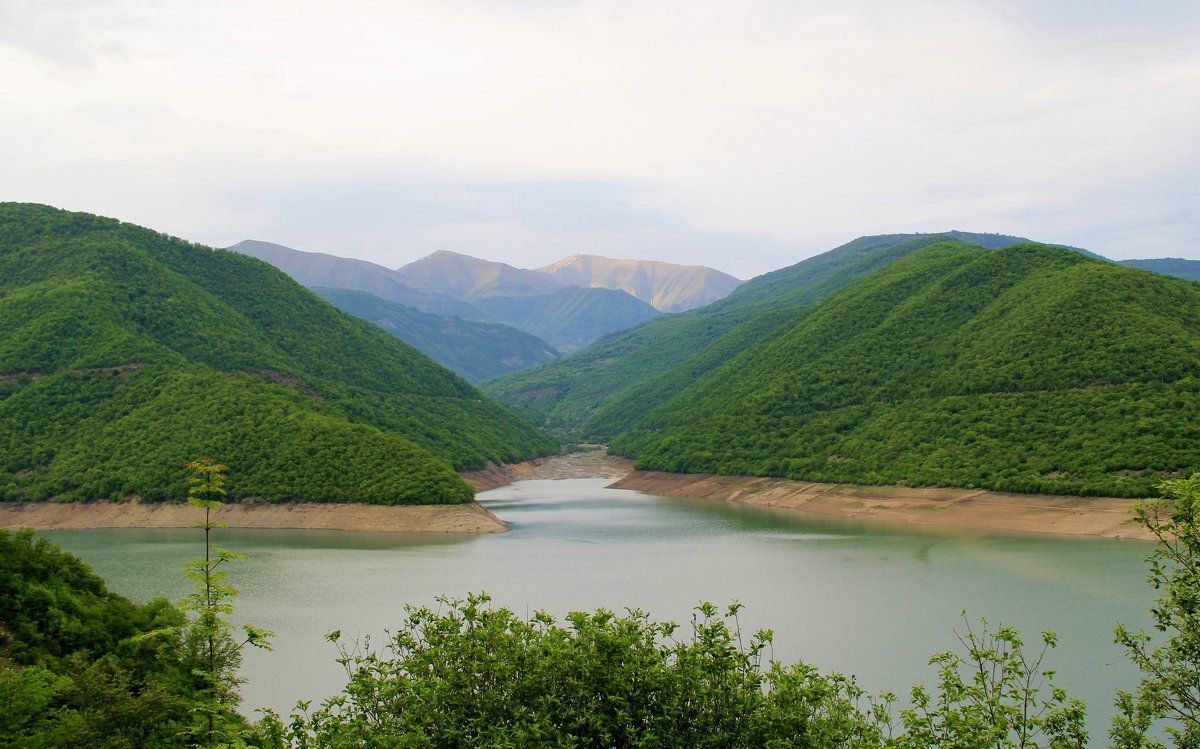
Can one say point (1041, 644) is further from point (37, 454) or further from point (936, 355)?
point (37, 454)

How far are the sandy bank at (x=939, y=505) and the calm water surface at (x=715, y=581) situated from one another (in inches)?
116

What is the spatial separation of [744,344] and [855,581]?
344 ft

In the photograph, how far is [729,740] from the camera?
1420cm

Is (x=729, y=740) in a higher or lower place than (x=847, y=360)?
lower

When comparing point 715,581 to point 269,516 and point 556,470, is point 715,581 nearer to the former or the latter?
point 269,516

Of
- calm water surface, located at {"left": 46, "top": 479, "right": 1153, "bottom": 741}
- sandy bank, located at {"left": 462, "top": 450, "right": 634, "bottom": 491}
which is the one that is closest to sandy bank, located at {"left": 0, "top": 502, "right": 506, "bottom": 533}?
calm water surface, located at {"left": 46, "top": 479, "right": 1153, "bottom": 741}

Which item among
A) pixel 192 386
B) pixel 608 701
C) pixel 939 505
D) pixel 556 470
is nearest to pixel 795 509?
pixel 939 505

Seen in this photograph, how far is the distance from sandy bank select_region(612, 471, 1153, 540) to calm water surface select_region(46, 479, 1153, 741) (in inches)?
116

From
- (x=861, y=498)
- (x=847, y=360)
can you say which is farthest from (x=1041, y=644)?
(x=847, y=360)

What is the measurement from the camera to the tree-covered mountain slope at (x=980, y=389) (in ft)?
217

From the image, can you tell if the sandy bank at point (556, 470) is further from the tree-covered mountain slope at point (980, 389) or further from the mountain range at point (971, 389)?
the tree-covered mountain slope at point (980, 389)

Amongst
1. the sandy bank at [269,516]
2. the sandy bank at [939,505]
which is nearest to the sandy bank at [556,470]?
the sandy bank at [939,505]

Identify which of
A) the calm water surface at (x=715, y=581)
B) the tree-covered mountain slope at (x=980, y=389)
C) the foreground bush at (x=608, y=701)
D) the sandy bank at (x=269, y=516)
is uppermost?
the tree-covered mountain slope at (x=980, y=389)

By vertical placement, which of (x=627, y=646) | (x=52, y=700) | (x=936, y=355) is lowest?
(x=52, y=700)
